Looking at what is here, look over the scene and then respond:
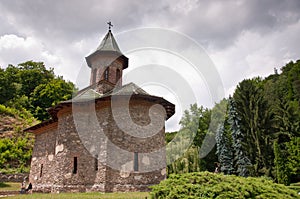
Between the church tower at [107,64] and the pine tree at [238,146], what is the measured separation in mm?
13176

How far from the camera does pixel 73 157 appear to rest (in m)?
14.2

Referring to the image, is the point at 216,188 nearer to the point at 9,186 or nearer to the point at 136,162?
the point at 136,162

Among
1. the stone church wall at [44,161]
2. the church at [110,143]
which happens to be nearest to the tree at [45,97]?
the stone church wall at [44,161]

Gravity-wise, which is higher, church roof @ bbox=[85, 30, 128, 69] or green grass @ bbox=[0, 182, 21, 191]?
church roof @ bbox=[85, 30, 128, 69]

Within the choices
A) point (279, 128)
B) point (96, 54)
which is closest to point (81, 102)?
point (96, 54)

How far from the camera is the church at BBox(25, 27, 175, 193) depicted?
1311cm

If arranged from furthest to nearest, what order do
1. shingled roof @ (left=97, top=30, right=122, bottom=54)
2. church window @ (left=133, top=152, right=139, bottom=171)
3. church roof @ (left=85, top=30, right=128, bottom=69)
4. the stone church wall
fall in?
1. shingled roof @ (left=97, top=30, right=122, bottom=54)
2. church roof @ (left=85, top=30, right=128, bottom=69)
3. the stone church wall
4. church window @ (left=133, top=152, right=139, bottom=171)

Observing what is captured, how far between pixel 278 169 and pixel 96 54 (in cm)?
1826

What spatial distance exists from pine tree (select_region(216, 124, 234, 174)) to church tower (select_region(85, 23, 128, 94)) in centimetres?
1458

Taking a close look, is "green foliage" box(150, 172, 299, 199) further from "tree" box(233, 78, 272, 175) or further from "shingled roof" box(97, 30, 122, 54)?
"tree" box(233, 78, 272, 175)

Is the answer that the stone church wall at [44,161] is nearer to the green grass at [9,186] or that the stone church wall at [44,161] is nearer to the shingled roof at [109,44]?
the green grass at [9,186]

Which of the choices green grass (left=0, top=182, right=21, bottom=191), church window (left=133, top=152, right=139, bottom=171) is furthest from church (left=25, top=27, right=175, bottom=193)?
green grass (left=0, top=182, right=21, bottom=191)

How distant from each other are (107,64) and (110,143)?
810 cm

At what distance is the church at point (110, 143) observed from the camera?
13.1 metres
